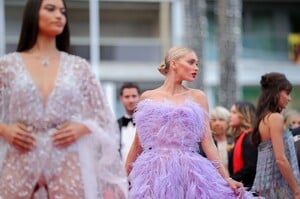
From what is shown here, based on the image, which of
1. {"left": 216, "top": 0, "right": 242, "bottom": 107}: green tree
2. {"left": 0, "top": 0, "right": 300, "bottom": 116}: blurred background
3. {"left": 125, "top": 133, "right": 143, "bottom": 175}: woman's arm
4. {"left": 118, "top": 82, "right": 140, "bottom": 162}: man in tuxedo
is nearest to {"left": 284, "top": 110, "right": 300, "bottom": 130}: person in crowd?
{"left": 118, "top": 82, "right": 140, "bottom": 162}: man in tuxedo

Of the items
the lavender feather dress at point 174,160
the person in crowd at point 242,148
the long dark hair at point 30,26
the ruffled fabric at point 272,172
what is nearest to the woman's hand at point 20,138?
the long dark hair at point 30,26

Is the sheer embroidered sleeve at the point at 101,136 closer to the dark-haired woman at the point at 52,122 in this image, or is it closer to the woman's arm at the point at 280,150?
the dark-haired woman at the point at 52,122

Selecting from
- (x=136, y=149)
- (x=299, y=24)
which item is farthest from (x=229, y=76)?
(x=299, y=24)

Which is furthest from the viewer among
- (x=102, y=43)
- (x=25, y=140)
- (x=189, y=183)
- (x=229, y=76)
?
(x=102, y=43)

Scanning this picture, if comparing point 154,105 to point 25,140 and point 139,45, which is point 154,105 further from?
point 139,45

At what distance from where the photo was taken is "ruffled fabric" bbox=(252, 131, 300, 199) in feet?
25.2

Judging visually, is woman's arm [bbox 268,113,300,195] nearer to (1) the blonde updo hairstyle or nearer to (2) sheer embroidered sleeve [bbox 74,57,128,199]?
(1) the blonde updo hairstyle

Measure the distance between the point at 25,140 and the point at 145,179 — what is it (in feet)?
6.65

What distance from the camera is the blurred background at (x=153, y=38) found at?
1145 inches

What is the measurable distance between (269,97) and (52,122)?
10.9ft

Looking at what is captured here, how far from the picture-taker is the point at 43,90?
4.94m

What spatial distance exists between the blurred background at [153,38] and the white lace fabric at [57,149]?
74.5 feet

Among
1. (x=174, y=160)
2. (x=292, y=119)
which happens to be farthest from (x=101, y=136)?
(x=292, y=119)

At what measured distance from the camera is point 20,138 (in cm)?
484
